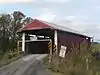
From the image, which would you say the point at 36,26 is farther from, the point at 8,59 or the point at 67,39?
the point at 8,59

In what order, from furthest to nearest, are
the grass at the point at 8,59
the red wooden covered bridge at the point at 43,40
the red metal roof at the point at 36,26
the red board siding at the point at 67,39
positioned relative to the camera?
1. the red board siding at the point at 67,39
2. the red metal roof at the point at 36,26
3. the red wooden covered bridge at the point at 43,40
4. the grass at the point at 8,59

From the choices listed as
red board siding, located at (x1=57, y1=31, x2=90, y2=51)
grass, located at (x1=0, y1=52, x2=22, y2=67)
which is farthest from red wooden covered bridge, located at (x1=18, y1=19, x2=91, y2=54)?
grass, located at (x1=0, y1=52, x2=22, y2=67)

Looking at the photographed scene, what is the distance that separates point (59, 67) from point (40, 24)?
11119 mm

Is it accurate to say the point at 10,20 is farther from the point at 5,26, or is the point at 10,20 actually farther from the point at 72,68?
the point at 72,68

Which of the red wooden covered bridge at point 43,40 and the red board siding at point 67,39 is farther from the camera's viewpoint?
the red board siding at point 67,39

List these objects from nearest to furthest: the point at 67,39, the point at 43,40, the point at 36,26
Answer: the point at 36,26 → the point at 67,39 → the point at 43,40

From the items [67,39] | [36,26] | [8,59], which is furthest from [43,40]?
[8,59]

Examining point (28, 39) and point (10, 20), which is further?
point (10, 20)

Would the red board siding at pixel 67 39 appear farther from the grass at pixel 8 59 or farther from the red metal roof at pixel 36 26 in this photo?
the grass at pixel 8 59

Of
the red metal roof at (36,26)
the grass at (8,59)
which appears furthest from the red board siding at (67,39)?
the grass at (8,59)

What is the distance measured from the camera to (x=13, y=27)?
4666cm

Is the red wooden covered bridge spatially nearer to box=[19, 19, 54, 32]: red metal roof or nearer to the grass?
box=[19, 19, 54, 32]: red metal roof

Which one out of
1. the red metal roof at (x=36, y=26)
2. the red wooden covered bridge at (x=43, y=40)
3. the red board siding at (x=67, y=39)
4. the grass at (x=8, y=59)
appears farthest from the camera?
the red board siding at (x=67, y=39)

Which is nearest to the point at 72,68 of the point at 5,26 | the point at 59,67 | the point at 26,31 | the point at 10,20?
the point at 59,67
